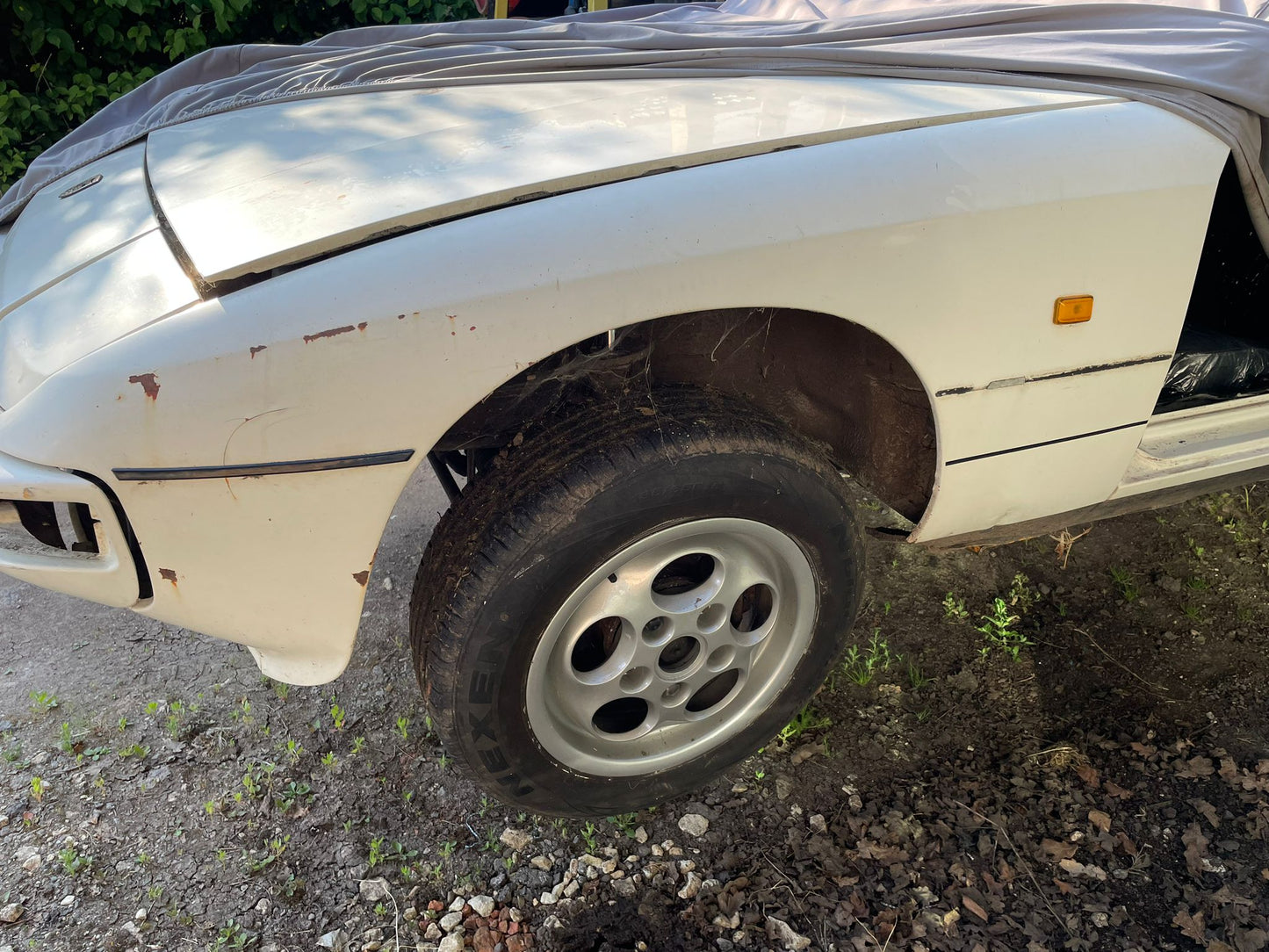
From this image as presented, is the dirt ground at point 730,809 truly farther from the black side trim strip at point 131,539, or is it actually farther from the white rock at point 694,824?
the black side trim strip at point 131,539

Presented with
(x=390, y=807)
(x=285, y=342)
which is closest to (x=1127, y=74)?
(x=285, y=342)

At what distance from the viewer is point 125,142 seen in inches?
89.0

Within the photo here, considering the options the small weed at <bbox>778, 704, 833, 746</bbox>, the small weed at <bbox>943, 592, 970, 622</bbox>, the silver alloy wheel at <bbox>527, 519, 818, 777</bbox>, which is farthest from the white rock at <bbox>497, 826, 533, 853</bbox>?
the small weed at <bbox>943, 592, 970, 622</bbox>

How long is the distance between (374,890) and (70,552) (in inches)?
36.0

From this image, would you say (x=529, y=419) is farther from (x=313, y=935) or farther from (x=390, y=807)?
(x=313, y=935)

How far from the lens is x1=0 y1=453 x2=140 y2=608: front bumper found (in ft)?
4.38

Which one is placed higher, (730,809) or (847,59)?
(847,59)

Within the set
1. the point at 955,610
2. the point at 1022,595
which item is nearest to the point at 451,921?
the point at 955,610

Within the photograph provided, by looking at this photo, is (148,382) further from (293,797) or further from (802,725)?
(802,725)

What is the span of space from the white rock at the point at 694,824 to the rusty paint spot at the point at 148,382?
139cm

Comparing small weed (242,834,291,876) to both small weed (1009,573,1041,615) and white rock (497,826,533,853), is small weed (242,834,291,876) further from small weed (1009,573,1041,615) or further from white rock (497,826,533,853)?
small weed (1009,573,1041,615)

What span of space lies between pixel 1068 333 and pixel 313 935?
1937 mm

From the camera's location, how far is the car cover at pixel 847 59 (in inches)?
74.1

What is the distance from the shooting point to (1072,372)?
1.79 meters
